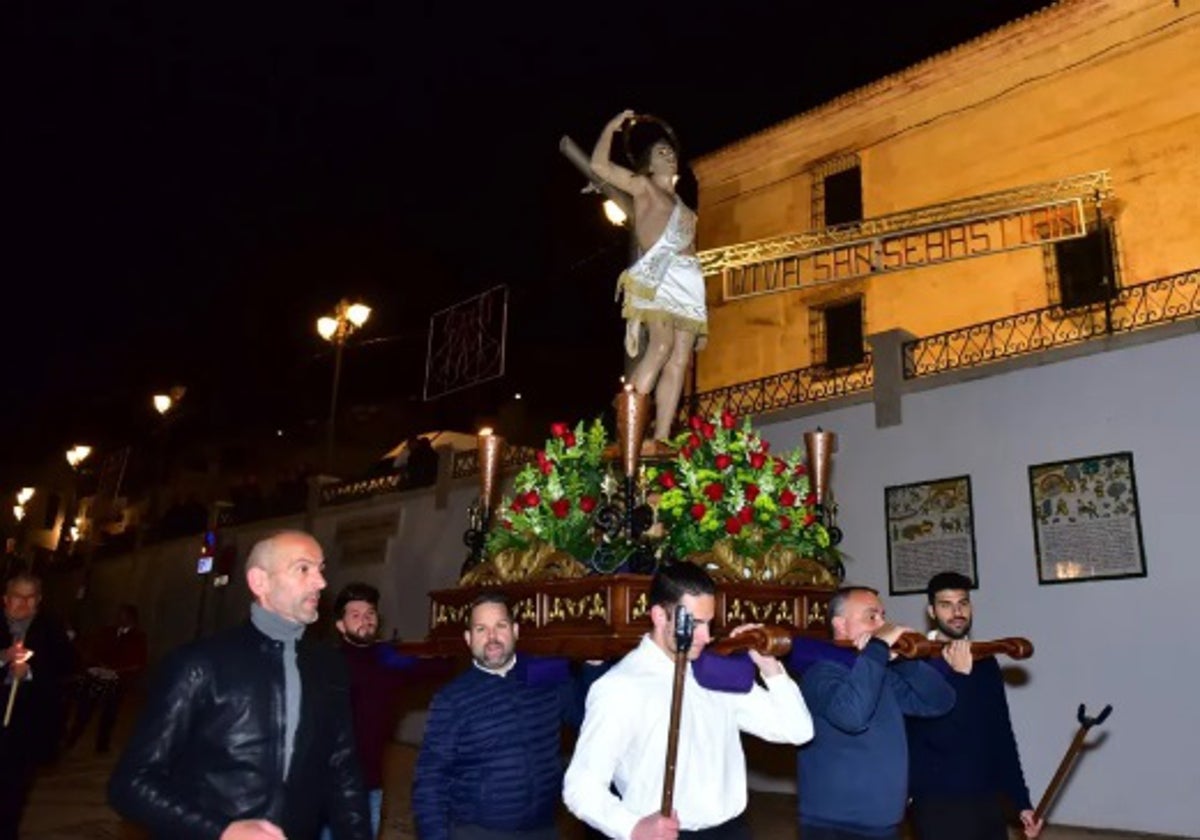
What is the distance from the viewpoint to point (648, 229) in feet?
21.4

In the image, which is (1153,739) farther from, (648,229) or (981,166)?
(981,166)

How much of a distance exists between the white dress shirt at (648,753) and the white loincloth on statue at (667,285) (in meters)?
3.34

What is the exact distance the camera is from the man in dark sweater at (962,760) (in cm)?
466

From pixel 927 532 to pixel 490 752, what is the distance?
28.1 feet

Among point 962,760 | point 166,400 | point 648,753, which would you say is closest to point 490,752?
point 648,753

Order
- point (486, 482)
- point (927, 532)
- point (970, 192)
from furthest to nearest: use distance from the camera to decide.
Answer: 1. point (970, 192)
2. point (927, 532)
3. point (486, 482)

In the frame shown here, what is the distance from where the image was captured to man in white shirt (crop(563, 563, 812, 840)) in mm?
3154

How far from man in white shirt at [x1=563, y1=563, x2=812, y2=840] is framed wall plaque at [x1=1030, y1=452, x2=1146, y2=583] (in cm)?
758

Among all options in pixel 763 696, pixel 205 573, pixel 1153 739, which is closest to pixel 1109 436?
pixel 1153 739

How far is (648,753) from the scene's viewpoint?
3.21 m

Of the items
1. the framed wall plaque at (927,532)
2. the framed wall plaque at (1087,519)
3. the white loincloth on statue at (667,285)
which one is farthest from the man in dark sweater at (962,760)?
the framed wall plaque at (927,532)

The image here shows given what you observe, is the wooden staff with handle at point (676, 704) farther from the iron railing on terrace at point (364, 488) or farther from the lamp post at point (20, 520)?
the lamp post at point (20, 520)

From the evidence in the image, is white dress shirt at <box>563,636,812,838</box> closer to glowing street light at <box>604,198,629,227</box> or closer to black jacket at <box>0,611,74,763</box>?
black jacket at <box>0,611,74,763</box>

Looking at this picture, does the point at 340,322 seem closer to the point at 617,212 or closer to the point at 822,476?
the point at 617,212
